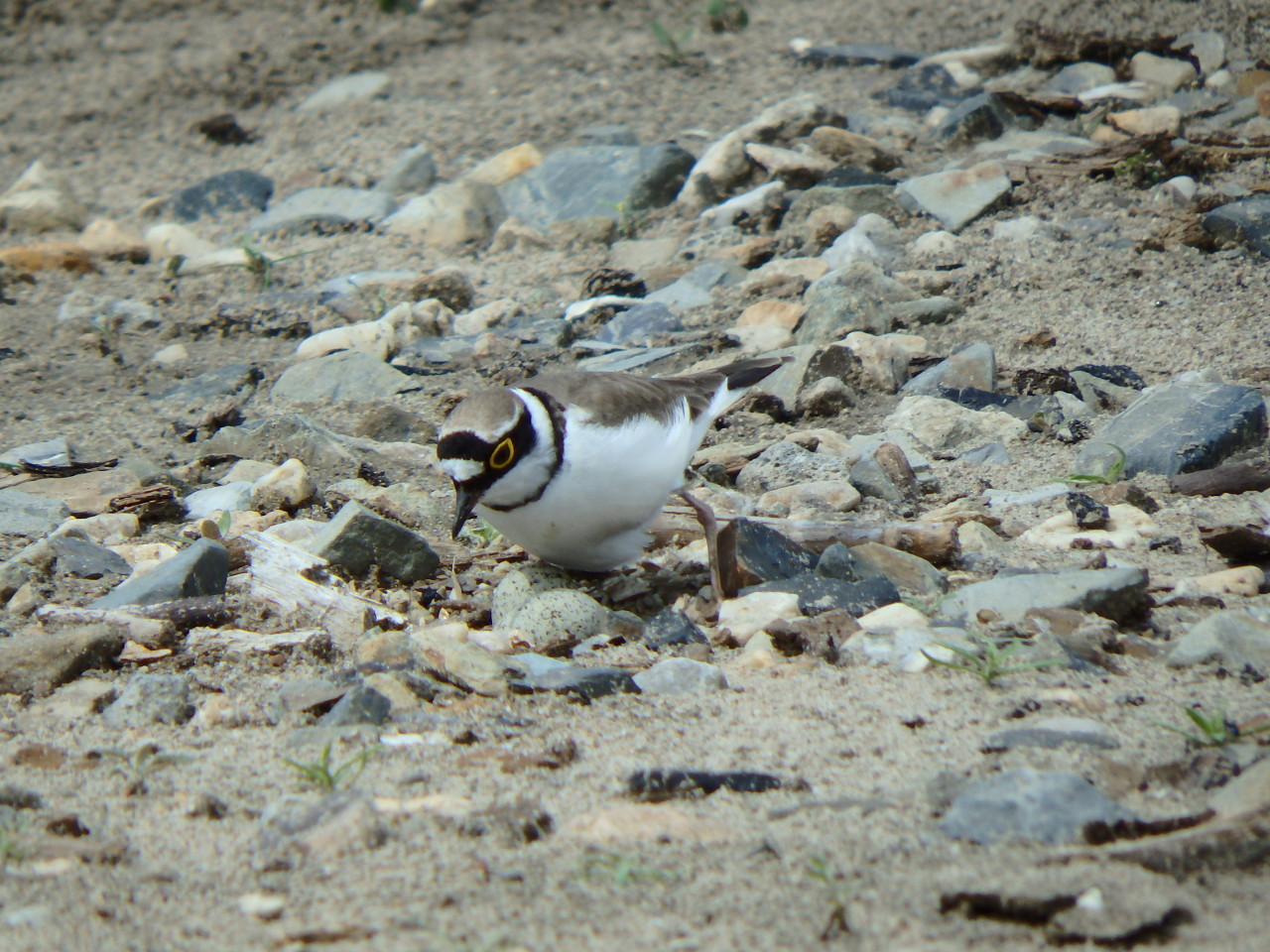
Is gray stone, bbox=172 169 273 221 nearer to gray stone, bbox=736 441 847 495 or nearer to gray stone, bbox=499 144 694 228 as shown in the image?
gray stone, bbox=499 144 694 228

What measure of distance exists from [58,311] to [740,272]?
13.0 ft

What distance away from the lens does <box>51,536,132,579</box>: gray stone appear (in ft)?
13.5

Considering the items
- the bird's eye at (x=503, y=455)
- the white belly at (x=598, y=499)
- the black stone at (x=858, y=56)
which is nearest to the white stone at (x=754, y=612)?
the white belly at (x=598, y=499)

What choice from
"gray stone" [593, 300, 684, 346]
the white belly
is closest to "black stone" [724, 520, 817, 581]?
the white belly

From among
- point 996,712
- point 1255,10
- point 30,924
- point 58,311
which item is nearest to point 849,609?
point 996,712

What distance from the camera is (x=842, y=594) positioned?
375 centimetres

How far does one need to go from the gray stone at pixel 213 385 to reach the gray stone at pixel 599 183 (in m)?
2.23

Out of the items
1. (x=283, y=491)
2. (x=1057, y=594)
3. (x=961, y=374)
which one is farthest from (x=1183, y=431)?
(x=283, y=491)

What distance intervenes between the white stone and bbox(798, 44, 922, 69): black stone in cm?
617

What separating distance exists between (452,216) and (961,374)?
3.63 meters

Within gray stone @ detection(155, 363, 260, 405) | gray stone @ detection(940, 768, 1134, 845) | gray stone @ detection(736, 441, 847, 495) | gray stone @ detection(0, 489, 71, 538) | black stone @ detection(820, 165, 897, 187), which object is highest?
gray stone @ detection(940, 768, 1134, 845)

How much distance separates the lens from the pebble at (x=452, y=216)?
7684mm

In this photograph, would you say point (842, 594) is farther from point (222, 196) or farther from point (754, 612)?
point (222, 196)

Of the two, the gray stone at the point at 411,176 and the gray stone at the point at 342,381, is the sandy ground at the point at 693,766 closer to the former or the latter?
the gray stone at the point at 342,381
